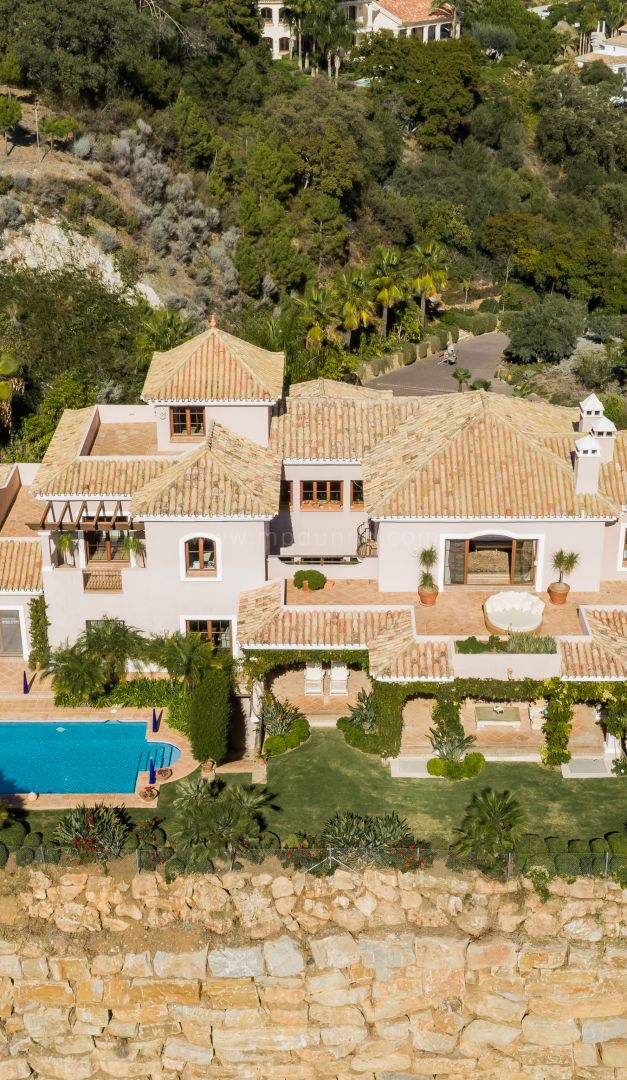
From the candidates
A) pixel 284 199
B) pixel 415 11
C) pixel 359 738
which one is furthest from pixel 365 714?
pixel 415 11

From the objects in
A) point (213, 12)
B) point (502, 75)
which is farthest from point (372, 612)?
point (502, 75)

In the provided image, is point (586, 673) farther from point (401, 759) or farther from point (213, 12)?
point (213, 12)

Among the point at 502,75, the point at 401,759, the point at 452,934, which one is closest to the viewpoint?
the point at 452,934

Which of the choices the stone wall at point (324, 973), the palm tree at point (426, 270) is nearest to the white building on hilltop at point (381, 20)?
the palm tree at point (426, 270)

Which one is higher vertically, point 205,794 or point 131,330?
point 131,330

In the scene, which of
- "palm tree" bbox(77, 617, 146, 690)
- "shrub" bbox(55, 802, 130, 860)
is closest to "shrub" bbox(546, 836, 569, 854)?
"shrub" bbox(55, 802, 130, 860)

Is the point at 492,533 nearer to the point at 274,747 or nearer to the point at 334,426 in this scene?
the point at 334,426

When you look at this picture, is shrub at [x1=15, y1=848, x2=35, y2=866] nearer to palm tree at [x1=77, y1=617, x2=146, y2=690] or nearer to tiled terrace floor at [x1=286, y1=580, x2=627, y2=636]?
palm tree at [x1=77, y1=617, x2=146, y2=690]
